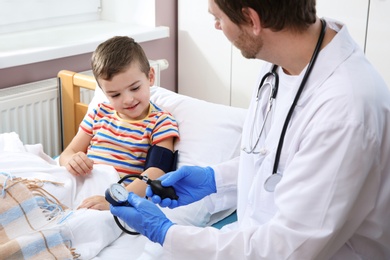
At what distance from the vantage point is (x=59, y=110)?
244 cm

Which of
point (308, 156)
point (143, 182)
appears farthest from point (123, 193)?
point (308, 156)

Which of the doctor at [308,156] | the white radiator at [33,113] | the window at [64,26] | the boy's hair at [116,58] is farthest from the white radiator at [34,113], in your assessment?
the doctor at [308,156]

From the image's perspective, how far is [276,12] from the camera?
121cm

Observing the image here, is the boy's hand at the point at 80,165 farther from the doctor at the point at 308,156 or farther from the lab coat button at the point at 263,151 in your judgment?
the lab coat button at the point at 263,151

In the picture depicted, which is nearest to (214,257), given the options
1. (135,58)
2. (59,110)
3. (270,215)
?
(270,215)

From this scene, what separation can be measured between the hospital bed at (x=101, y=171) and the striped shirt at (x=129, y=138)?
0.22ft

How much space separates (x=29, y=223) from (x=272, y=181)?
630mm

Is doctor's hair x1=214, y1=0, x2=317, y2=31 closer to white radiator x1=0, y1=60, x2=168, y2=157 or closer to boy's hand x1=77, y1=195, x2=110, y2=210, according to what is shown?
boy's hand x1=77, y1=195, x2=110, y2=210

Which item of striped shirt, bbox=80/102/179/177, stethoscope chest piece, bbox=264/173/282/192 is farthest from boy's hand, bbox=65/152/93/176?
stethoscope chest piece, bbox=264/173/282/192

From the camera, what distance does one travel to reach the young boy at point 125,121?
183 cm

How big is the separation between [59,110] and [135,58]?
701 millimetres

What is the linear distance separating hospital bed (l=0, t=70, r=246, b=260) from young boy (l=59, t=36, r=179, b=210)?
2.3 inches

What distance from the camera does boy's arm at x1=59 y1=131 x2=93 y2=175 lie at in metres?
1.78

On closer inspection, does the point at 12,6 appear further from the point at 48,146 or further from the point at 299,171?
the point at 299,171
